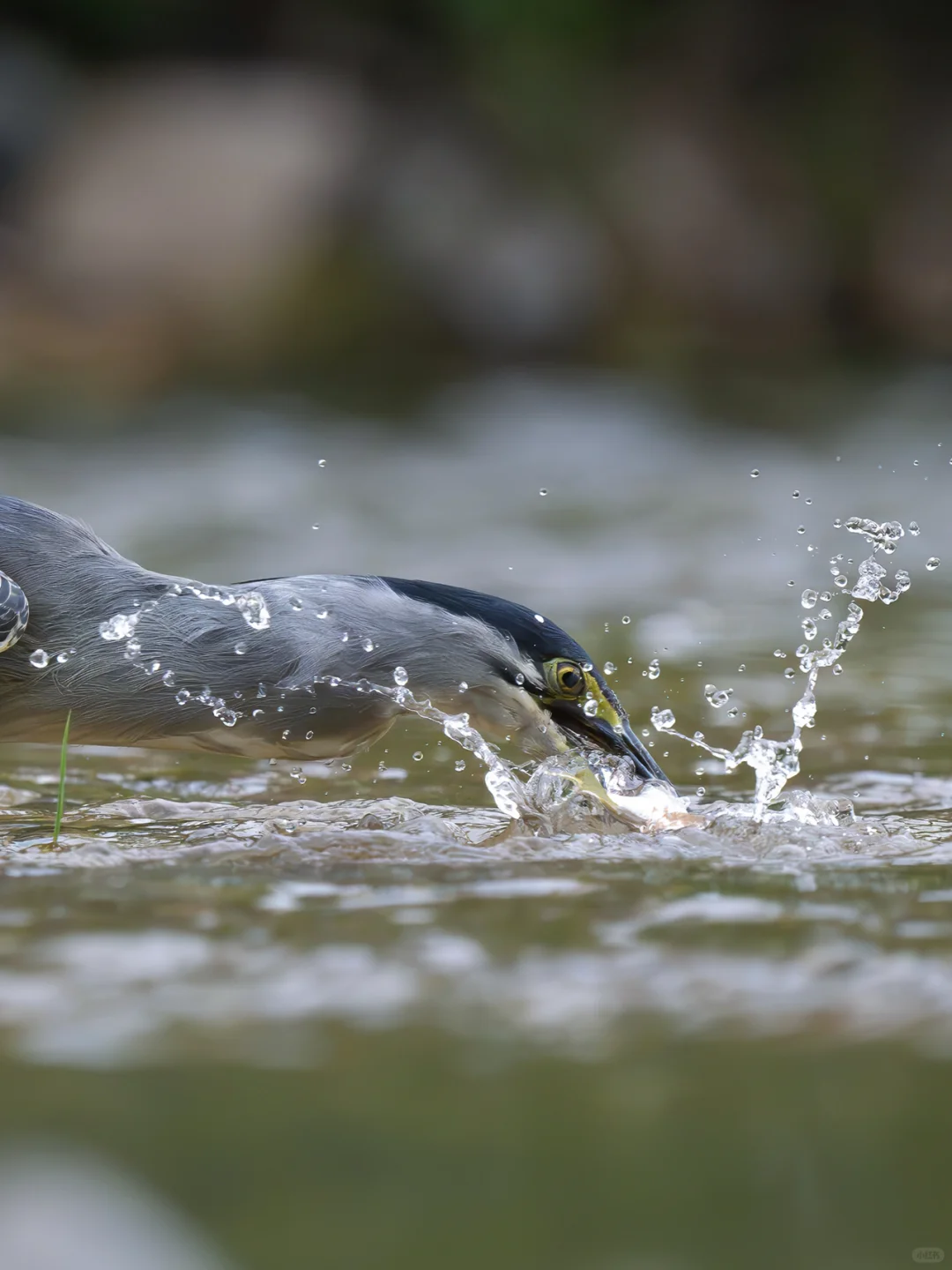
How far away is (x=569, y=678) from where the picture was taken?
3656mm

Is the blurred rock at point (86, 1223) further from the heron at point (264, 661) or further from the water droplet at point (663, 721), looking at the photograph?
the water droplet at point (663, 721)

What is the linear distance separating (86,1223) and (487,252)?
1454cm

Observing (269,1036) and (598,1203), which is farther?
(269,1036)

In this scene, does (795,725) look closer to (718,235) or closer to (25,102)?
(25,102)

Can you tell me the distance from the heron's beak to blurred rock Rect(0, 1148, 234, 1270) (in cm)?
209

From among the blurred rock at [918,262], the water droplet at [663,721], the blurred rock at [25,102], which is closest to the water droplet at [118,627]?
the water droplet at [663,721]

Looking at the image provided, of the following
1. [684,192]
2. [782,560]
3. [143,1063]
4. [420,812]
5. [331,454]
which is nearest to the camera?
[143,1063]

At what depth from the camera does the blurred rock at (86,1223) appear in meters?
1.59

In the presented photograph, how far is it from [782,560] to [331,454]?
4588 mm

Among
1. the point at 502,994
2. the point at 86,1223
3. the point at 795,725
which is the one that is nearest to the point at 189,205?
the point at 795,725

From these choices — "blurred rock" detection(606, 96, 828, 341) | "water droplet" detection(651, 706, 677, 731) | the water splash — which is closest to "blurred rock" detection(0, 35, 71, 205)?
"blurred rock" detection(606, 96, 828, 341)

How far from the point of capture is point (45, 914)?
2578 millimetres

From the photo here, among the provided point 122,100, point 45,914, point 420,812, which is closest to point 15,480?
point 122,100

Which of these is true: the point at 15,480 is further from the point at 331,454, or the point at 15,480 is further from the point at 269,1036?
the point at 269,1036
